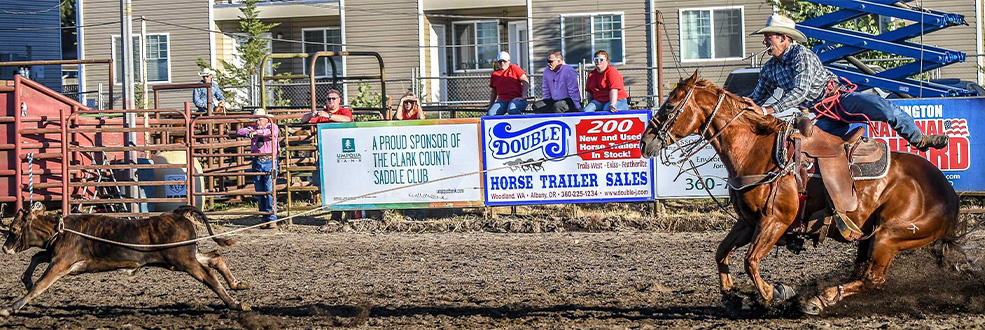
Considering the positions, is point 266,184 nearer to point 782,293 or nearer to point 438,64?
point 782,293

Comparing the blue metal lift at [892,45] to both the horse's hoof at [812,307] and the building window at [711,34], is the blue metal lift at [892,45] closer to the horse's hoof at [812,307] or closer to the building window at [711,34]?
the horse's hoof at [812,307]

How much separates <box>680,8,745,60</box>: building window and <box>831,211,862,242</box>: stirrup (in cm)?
1737

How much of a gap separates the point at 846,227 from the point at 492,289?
3.06 m

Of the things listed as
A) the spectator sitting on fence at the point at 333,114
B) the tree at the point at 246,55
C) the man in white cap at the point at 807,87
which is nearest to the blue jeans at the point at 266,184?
the spectator sitting on fence at the point at 333,114

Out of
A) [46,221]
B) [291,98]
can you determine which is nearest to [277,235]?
[46,221]

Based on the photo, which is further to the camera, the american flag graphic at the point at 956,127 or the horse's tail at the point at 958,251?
the american flag graphic at the point at 956,127

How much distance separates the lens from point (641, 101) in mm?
23328

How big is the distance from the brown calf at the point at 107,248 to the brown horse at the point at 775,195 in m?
3.63

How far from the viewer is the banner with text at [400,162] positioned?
13867 millimetres

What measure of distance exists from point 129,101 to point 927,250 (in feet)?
40.9

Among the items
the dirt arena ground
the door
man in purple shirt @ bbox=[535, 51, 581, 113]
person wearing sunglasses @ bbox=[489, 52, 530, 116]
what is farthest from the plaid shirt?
the door

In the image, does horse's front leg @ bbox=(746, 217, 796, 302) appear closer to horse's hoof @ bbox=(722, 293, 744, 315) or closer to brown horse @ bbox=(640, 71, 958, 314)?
brown horse @ bbox=(640, 71, 958, 314)

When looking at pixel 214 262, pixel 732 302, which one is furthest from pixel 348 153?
pixel 732 302

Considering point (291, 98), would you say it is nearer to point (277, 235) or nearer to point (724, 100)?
point (277, 235)
